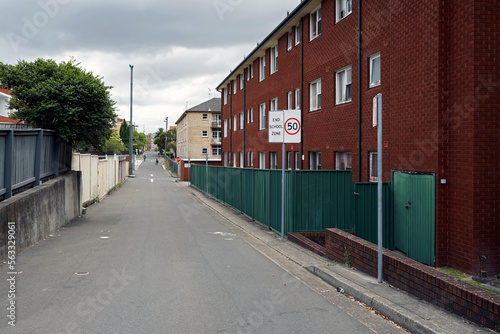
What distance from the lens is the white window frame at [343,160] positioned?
50.2 feet

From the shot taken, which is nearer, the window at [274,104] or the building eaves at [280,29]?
the building eaves at [280,29]

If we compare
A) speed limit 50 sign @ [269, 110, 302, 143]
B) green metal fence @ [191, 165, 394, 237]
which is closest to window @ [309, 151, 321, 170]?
green metal fence @ [191, 165, 394, 237]

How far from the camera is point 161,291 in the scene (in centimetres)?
688

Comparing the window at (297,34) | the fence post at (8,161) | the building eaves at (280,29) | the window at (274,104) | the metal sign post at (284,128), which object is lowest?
the fence post at (8,161)

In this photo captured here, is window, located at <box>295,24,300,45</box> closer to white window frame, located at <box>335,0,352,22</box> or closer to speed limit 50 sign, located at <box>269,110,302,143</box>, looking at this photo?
white window frame, located at <box>335,0,352,22</box>

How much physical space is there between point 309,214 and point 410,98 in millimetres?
3800

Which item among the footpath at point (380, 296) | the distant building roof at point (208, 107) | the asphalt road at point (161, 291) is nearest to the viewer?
the footpath at point (380, 296)

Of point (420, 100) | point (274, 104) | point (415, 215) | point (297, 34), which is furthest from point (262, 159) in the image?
point (415, 215)

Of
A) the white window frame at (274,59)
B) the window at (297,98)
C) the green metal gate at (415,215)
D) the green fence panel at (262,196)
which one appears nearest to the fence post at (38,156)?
the green fence panel at (262,196)

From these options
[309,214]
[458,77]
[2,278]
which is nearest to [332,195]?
[309,214]

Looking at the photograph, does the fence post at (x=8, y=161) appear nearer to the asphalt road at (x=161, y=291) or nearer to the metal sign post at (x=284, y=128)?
the asphalt road at (x=161, y=291)

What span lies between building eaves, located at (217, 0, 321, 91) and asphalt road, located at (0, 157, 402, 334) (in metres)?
10.6

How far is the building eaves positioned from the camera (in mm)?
18000

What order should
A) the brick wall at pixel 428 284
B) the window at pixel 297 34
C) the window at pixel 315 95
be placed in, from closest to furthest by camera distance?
1. the brick wall at pixel 428 284
2. the window at pixel 315 95
3. the window at pixel 297 34
